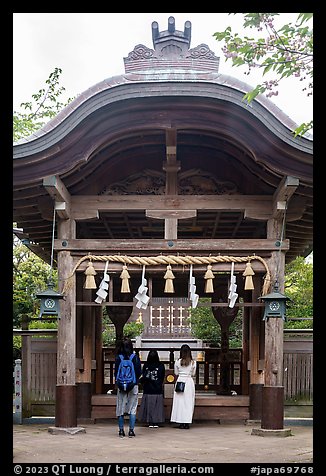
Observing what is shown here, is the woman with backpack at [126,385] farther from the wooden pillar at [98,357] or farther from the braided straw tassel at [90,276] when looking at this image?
the wooden pillar at [98,357]

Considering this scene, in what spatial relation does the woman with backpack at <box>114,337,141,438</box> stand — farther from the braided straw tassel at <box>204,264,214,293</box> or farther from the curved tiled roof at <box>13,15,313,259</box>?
the curved tiled roof at <box>13,15,313,259</box>

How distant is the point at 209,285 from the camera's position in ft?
33.8

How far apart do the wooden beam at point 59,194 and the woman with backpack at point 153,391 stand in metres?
2.98

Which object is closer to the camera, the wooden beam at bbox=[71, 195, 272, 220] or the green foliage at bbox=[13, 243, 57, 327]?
the wooden beam at bbox=[71, 195, 272, 220]

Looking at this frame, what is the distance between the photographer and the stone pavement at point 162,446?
823cm

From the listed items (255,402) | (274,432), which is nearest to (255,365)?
(255,402)

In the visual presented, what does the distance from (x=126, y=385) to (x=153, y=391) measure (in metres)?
1.53

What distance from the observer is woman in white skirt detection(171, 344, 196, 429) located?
1150 centimetres

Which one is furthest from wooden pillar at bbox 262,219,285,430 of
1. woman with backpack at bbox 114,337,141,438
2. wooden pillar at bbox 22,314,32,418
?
wooden pillar at bbox 22,314,32,418

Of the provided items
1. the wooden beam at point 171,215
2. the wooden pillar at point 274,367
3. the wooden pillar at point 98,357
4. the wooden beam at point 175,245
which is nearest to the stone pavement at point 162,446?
the wooden pillar at point 274,367

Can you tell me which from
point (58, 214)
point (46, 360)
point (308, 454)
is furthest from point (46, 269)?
point (308, 454)

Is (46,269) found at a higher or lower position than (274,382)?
higher
